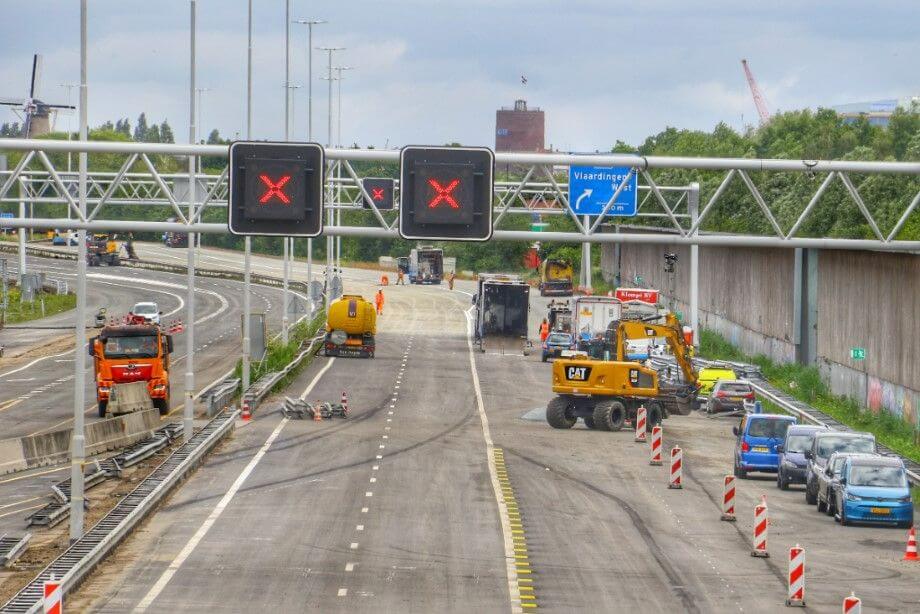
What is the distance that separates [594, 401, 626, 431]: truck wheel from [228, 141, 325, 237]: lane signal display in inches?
1178

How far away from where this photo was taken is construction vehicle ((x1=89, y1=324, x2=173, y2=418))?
54250 millimetres

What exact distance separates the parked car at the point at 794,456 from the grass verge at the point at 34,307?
6634cm

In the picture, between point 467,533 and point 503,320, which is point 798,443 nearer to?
point 467,533

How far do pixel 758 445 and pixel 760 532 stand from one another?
44.3ft

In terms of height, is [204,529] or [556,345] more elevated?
[556,345]

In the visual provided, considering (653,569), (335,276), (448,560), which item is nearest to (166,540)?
(448,560)

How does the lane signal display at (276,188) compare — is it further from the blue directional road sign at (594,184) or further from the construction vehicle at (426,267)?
the construction vehicle at (426,267)

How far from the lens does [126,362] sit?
54.8 m

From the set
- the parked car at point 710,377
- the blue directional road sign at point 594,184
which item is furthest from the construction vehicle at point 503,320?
the blue directional road sign at point 594,184

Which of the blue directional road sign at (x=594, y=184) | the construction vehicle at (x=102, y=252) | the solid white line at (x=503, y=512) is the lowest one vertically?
the solid white line at (x=503, y=512)

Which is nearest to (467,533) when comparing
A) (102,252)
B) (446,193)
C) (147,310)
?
(446,193)

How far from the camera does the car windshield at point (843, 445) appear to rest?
134 ft

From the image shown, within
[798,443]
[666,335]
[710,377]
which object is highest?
[666,335]

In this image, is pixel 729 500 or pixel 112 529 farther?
pixel 729 500
